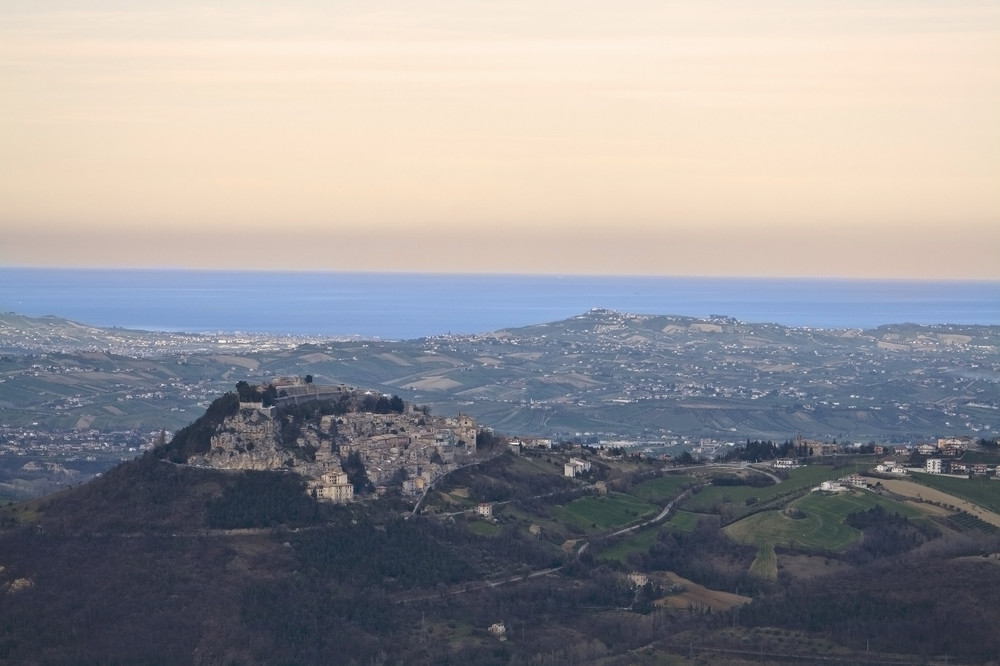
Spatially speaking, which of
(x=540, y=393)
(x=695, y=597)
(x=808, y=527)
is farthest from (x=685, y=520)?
(x=540, y=393)

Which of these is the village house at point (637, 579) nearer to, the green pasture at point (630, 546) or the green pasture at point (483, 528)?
the green pasture at point (630, 546)

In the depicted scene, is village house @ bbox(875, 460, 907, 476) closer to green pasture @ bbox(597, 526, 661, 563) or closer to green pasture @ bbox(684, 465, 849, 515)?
green pasture @ bbox(684, 465, 849, 515)

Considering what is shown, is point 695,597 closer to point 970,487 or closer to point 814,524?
point 814,524

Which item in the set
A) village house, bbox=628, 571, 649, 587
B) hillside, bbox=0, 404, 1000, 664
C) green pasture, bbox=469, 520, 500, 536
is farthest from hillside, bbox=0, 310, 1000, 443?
village house, bbox=628, 571, 649, 587

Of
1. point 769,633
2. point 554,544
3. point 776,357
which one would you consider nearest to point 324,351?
point 776,357

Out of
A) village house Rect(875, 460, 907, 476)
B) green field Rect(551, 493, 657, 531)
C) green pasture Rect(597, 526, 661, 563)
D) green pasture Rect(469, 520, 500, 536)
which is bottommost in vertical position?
green pasture Rect(597, 526, 661, 563)

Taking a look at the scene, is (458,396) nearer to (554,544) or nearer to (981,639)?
(554,544)
